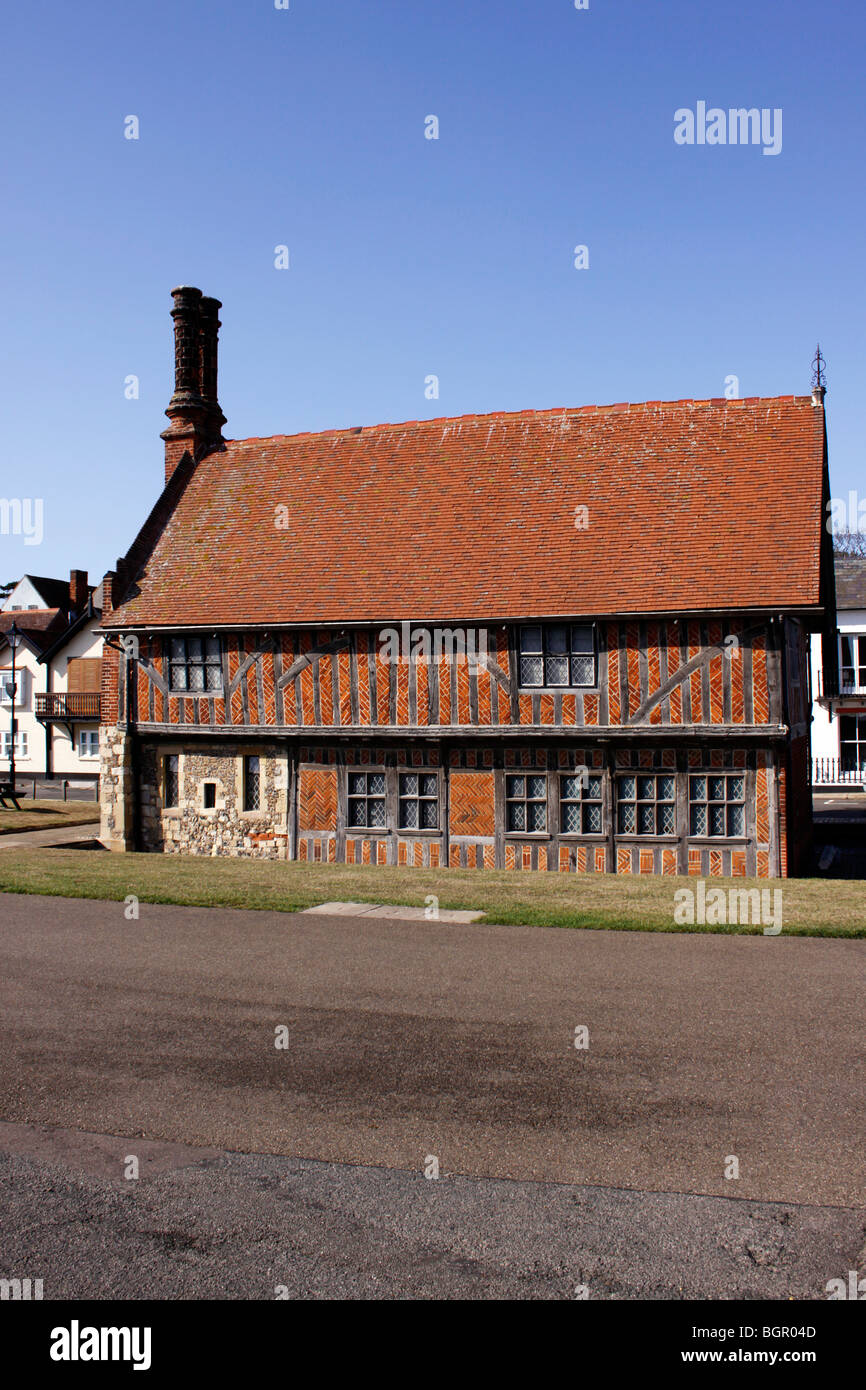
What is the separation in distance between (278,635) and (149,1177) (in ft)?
50.9

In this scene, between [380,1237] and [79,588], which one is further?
[79,588]

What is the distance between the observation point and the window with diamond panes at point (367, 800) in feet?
68.2

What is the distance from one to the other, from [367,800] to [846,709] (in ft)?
91.7

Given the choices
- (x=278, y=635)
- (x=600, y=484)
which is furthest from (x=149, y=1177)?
(x=600, y=484)

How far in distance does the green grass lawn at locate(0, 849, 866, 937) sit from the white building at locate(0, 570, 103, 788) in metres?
32.3

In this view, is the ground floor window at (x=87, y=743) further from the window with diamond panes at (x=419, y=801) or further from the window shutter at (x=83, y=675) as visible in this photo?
the window with diamond panes at (x=419, y=801)

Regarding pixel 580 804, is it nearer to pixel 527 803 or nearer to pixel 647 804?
pixel 527 803

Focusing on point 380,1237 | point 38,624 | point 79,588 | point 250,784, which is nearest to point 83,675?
point 38,624

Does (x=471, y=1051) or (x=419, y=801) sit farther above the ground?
(x=419, y=801)

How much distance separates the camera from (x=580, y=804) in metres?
19.5

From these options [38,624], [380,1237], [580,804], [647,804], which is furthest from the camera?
[38,624]

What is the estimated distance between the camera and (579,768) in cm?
1939

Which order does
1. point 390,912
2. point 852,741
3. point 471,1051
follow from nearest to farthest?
point 471,1051 → point 390,912 → point 852,741

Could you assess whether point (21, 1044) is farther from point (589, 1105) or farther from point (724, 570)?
point (724, 570)
